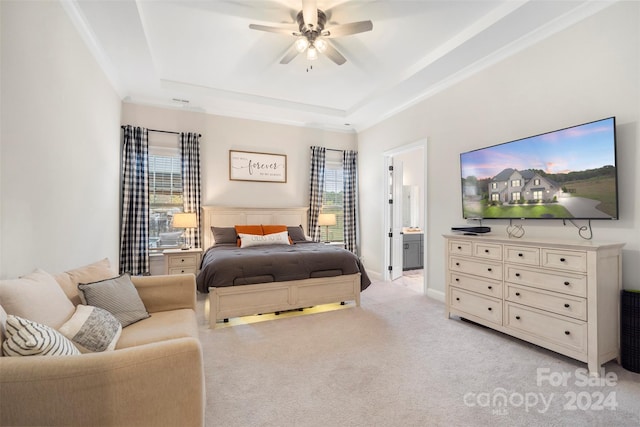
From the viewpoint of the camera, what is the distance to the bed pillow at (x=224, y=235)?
453 centimetres

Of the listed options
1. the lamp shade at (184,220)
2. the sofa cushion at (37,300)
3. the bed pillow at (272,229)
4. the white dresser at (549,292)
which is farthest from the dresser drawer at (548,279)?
the lamp shade at (184,220)

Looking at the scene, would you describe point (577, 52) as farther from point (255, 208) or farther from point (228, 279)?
point (255, 208)

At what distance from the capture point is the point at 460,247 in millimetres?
3164

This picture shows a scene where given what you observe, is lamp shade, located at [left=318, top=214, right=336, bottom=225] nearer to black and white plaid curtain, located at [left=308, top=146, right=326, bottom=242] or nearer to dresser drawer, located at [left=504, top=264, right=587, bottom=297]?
black and white plaid curtain, located at [left=308, top=146, right=326, bottom=242]

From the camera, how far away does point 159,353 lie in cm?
110

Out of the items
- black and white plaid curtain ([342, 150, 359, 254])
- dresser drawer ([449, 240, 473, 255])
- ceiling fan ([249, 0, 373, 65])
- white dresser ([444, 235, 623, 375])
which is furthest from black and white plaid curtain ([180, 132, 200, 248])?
white dresser ([444, 235, 623, 375])

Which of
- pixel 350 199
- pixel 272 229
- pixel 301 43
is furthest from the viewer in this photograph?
pixel 350 199

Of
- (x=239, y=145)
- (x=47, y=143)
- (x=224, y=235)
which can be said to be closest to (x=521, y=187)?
(x=224, y=235)

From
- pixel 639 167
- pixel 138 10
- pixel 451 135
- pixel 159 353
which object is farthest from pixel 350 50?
pixel 159 353

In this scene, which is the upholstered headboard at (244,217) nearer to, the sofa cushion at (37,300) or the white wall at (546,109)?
the white wall at (546,109)

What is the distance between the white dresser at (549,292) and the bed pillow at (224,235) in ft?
10.9

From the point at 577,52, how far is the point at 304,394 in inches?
144

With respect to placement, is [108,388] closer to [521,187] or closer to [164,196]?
[521,187]

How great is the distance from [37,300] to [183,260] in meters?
2.94
